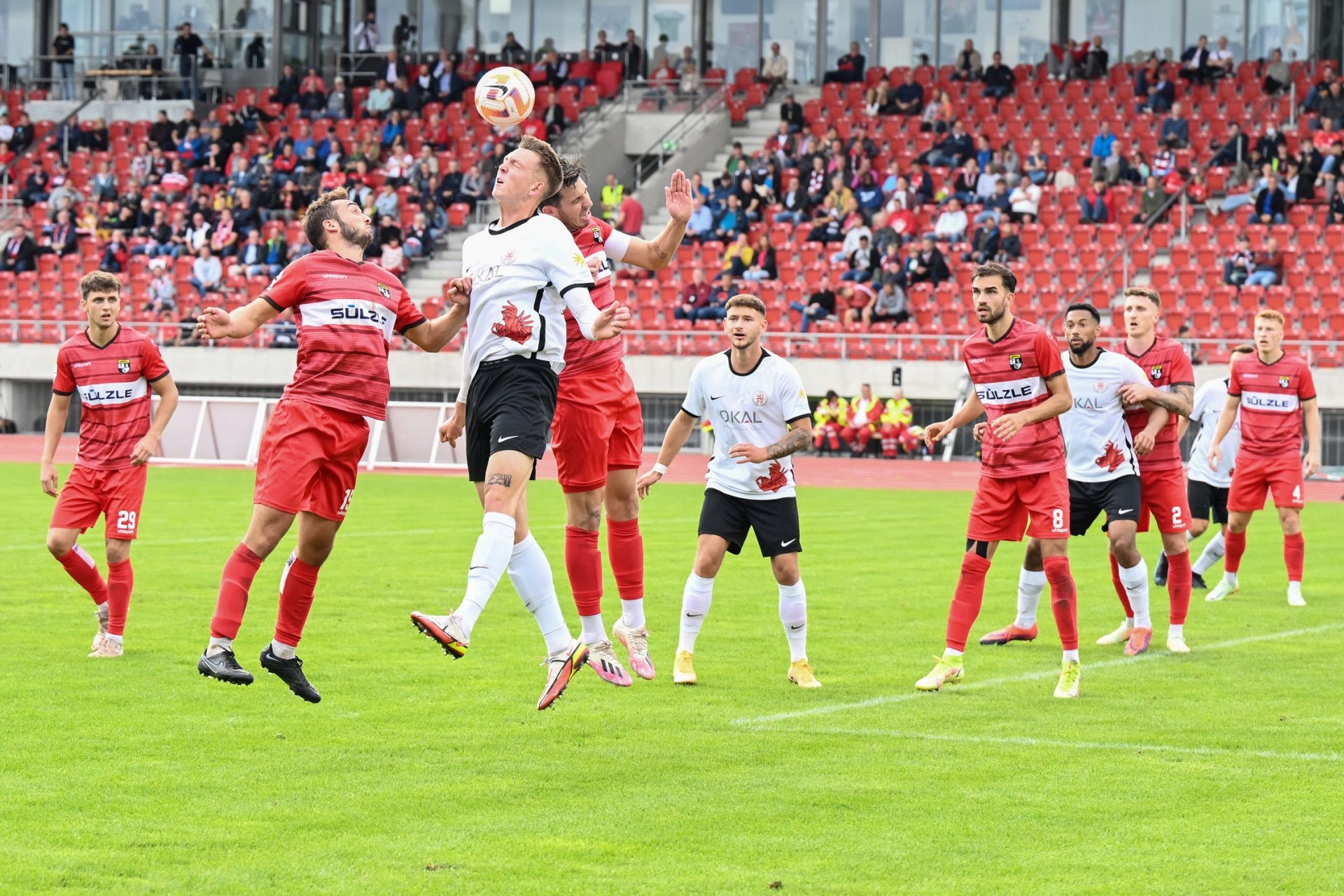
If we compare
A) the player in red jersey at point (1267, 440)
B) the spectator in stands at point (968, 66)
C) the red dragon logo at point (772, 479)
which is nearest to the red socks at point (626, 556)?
the red dragon logo at point (772, 479)

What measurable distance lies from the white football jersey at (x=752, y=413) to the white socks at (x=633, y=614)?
0.72m

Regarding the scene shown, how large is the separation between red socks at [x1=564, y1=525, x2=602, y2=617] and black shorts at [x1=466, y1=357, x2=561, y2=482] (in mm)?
1213

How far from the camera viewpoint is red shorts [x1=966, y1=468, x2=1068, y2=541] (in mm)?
9258

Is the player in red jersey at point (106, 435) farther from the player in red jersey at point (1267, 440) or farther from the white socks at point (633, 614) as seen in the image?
the player in red jersey at point (1267, 440)

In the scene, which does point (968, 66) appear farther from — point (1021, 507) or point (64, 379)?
point (64, 379)

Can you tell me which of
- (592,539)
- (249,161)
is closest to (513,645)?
(592,539)

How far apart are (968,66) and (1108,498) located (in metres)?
29.4

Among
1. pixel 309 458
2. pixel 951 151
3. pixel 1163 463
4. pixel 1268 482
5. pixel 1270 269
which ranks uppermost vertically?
pixel 951 151

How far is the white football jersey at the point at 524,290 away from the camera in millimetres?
7648

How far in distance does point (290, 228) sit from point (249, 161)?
380 cm

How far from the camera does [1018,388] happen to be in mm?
9281

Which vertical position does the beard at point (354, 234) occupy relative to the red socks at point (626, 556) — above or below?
above

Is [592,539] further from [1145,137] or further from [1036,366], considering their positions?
[1145,137]

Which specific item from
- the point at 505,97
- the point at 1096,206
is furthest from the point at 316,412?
the point at 1096,206
